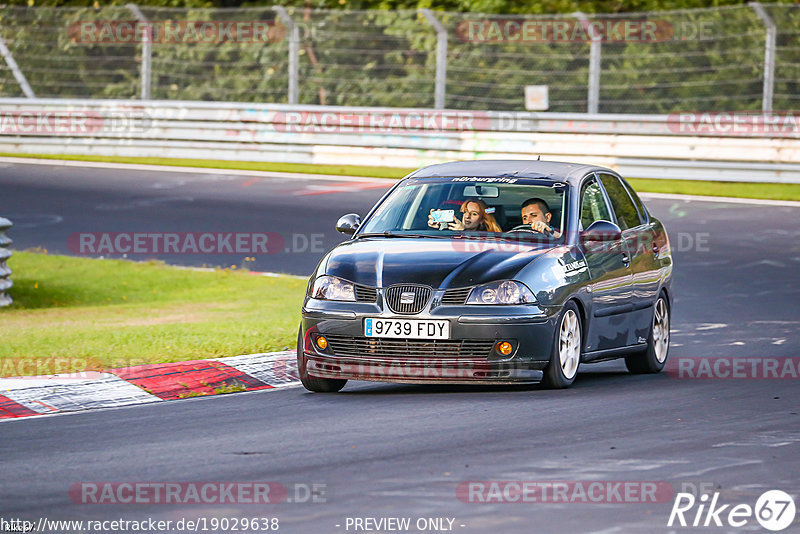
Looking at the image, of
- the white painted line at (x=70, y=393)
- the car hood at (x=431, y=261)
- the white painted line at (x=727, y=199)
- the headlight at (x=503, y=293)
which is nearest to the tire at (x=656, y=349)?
the car hood at (x=431, y=261)

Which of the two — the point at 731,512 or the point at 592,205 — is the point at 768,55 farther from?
the point at 731,512

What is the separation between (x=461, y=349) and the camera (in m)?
9.08

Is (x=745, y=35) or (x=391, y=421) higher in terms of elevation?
(x=745, y=35)

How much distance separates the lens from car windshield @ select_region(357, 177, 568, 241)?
10070 millimetres

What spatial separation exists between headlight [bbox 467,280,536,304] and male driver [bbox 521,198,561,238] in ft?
3.12

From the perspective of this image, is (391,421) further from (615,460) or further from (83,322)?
(83,322)

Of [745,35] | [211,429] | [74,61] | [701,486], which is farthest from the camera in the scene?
[74,61]

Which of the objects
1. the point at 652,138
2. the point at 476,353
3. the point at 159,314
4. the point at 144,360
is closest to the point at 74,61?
the point at 652,138

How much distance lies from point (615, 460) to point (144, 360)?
14.6 feet

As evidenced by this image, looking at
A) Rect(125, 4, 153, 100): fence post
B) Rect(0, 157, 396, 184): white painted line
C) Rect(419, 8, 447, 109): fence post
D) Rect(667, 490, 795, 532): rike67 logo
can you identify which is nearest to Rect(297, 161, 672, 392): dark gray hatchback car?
Rect(667, 490, 795, 532): rike67 logo

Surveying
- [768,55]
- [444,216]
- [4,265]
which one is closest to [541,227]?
[444,216]

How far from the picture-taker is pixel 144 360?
1062 centimetres

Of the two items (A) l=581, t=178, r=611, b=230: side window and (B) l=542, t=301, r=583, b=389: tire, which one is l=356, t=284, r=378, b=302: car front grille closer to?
(B) l=542, t=301, r=583, b=389: tire

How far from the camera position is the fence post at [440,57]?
26.1m
